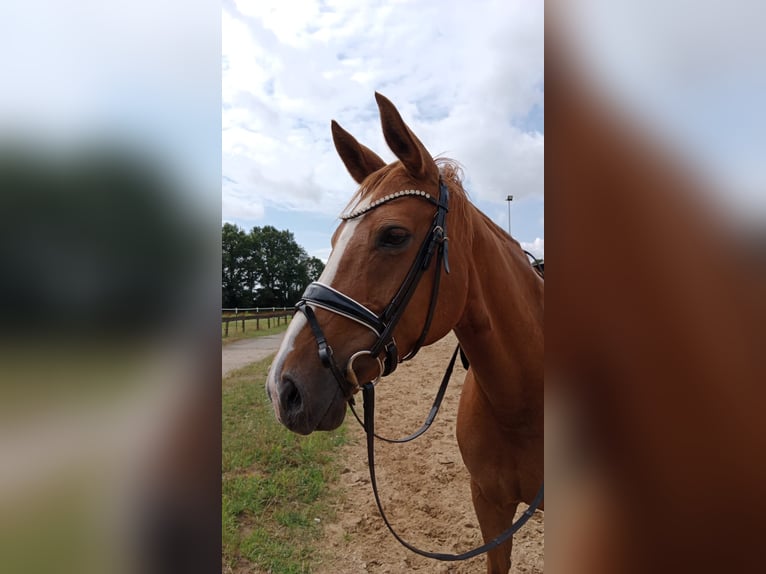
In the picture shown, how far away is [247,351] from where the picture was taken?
47.1 ft

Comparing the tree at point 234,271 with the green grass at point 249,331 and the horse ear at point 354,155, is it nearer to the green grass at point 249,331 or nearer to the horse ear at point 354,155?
the horse ear at point 354,155

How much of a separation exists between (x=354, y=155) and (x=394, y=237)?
0.69 meters

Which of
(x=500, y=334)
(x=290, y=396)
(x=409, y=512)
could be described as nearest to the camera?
(x=290, y=396)

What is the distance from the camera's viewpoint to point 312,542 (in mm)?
3590

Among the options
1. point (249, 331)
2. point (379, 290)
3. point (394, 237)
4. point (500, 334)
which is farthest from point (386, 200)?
point (249, 331)

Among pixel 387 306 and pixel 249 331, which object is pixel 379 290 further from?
pixel 249 331

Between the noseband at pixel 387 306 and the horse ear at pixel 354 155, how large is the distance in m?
0.48

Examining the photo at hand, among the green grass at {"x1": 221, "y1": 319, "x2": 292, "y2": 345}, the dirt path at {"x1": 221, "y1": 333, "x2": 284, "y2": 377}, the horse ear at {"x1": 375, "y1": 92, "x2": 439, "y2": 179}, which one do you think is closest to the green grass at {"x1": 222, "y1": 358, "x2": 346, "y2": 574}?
the horse ear at {"x1": 375, "y1": 92, "x2": 439, "y2": 179}

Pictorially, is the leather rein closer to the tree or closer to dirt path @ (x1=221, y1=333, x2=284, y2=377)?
the tree

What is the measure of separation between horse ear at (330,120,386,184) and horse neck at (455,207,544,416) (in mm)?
629

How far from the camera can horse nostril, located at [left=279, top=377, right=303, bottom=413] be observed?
51.2 inches

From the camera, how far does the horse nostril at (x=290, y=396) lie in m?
1.30
